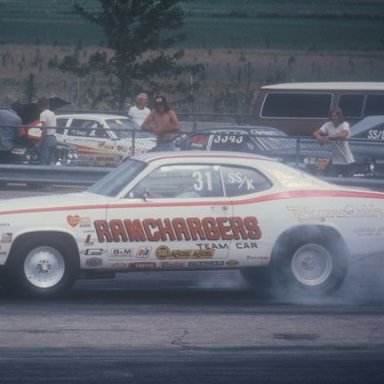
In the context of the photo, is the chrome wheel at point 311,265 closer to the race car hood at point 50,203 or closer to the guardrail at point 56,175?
the race car hood at point 50,203

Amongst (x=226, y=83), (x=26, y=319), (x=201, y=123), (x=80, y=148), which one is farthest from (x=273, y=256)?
Answer: (x=226, y=83)

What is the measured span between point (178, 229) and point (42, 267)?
1.40 metres

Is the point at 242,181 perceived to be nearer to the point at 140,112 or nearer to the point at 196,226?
the point at 196,226

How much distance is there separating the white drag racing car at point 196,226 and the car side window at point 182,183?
10 millimetres

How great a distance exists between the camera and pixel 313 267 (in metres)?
12.8

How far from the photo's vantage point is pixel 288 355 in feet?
31.0

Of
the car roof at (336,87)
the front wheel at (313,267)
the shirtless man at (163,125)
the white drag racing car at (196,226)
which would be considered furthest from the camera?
the car roof at (336,87)

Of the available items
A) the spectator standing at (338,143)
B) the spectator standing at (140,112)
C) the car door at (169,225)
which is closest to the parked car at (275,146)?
the spectator standing at (338,143)

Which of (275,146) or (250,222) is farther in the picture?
(275,146)

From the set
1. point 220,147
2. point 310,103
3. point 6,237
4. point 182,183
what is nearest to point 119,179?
point 182,183

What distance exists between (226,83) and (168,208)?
39202 millimetres

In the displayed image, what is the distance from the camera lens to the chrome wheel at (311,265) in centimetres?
1271

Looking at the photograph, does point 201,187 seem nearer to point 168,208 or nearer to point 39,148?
point 168,208

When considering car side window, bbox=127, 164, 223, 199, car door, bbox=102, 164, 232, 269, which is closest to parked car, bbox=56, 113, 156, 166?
car side window, bbox=127, 164, 223, 199
